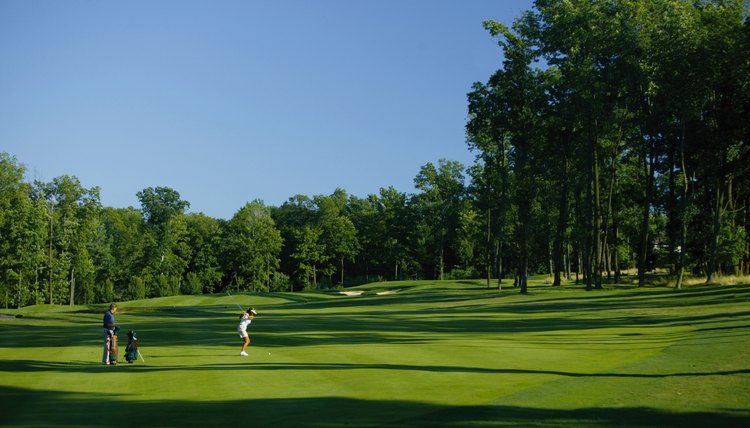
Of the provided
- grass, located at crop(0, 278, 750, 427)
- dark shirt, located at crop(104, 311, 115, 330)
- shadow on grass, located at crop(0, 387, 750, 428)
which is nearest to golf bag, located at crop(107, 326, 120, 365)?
dark shirt, located at crop(104, 311, 115, 330)

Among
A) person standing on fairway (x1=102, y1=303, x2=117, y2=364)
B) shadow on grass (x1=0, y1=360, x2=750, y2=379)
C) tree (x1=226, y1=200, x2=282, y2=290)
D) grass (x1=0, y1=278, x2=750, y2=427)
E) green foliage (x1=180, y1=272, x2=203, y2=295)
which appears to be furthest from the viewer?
tree (x1=226, y1=200, x2=282, y2=290)

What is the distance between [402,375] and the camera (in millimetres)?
16500

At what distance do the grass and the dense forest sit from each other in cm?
2133

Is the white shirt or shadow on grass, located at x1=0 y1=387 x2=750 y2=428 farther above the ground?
the white shirt

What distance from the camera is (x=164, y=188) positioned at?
141m

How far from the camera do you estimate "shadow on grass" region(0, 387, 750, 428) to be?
35.9 feet

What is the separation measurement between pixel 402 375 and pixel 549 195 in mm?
60480

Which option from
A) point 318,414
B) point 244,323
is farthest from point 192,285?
point 318,414

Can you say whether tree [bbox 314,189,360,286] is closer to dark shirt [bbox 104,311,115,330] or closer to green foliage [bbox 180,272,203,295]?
green foliage [bbox 180,272,203,295]

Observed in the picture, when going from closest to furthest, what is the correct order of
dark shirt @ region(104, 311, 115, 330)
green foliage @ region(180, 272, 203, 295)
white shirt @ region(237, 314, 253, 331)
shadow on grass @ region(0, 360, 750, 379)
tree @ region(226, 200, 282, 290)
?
shadow on grass @ region(0, 360, 750, 379)
dark shirt @ region(104, 311, 115, 330)
white shirt @ region(237, 314, 253, 331)
green foliage @ region(180, 272, 203, 295)
tree @ region(226, 200, 282, 290)

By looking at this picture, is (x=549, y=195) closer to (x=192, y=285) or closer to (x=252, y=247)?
(x=252, y=247)

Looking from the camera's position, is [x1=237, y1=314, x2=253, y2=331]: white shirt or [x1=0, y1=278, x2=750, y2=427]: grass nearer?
[x1=0, y1=278, x2=750, y2=427]: grass

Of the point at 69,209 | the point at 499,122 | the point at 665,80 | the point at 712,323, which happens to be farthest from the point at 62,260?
the point at 712,323

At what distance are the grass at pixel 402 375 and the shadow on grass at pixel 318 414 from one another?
37 millimetres
